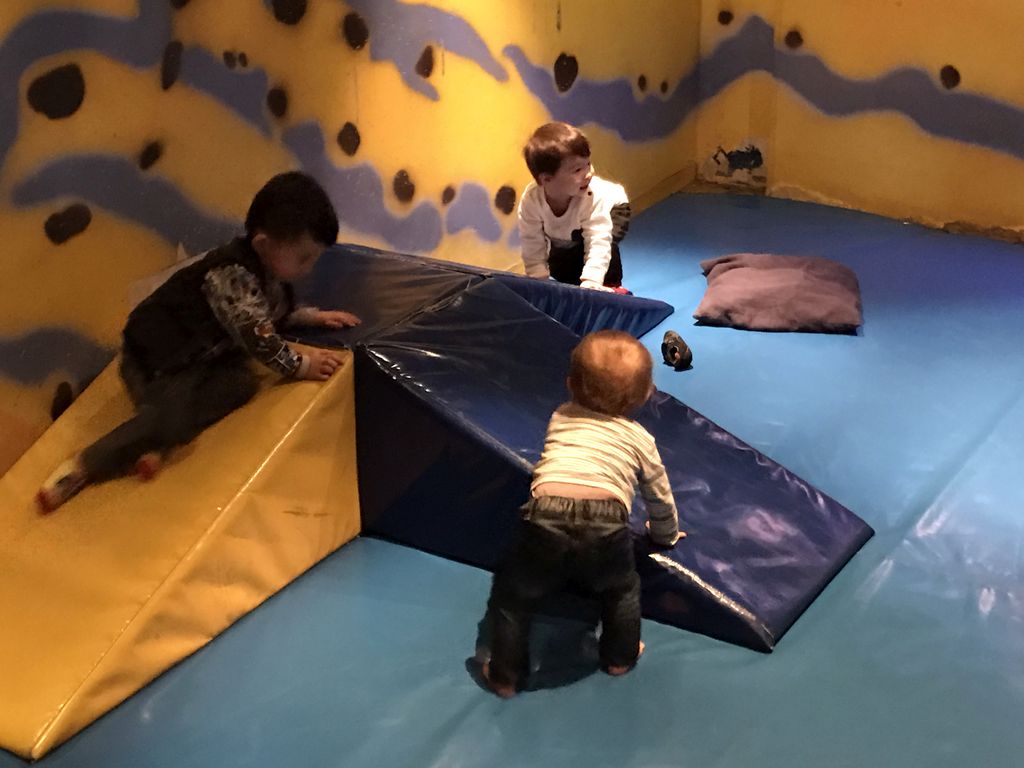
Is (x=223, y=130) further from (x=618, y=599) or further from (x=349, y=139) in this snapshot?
(x=618, y=599)

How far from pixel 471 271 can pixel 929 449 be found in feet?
4.52

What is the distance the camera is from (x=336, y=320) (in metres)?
2.61

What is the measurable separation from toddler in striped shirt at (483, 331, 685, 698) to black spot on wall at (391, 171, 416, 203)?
5.58ft

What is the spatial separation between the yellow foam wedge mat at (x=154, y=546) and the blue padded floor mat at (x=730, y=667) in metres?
0.06

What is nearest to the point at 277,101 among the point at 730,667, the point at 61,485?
the point at 61,485

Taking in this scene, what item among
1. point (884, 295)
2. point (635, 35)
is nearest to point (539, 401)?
point (884, 295)

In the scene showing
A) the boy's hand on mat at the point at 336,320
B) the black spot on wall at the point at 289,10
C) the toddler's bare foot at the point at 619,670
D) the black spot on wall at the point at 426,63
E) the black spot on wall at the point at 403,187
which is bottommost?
the toddler's bare foot at the point at 619,670

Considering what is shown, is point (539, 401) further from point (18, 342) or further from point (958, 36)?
point (958, 36)

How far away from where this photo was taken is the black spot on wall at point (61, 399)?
8.87 ft

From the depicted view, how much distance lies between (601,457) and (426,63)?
2023 mm

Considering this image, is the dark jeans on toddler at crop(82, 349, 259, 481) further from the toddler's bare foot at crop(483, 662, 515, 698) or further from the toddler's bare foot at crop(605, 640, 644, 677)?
the toddler's bare foot at crop(605, 640, 644, 677)

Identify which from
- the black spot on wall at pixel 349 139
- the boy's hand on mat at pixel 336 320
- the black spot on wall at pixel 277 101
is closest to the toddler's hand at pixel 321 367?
the boy's hand on mat at pixel 336 320

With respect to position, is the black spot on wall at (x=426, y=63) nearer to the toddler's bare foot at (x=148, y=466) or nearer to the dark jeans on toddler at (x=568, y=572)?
the toddler's bare foot at (x=148, y=466)

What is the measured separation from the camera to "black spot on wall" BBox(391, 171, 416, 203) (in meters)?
3.58
